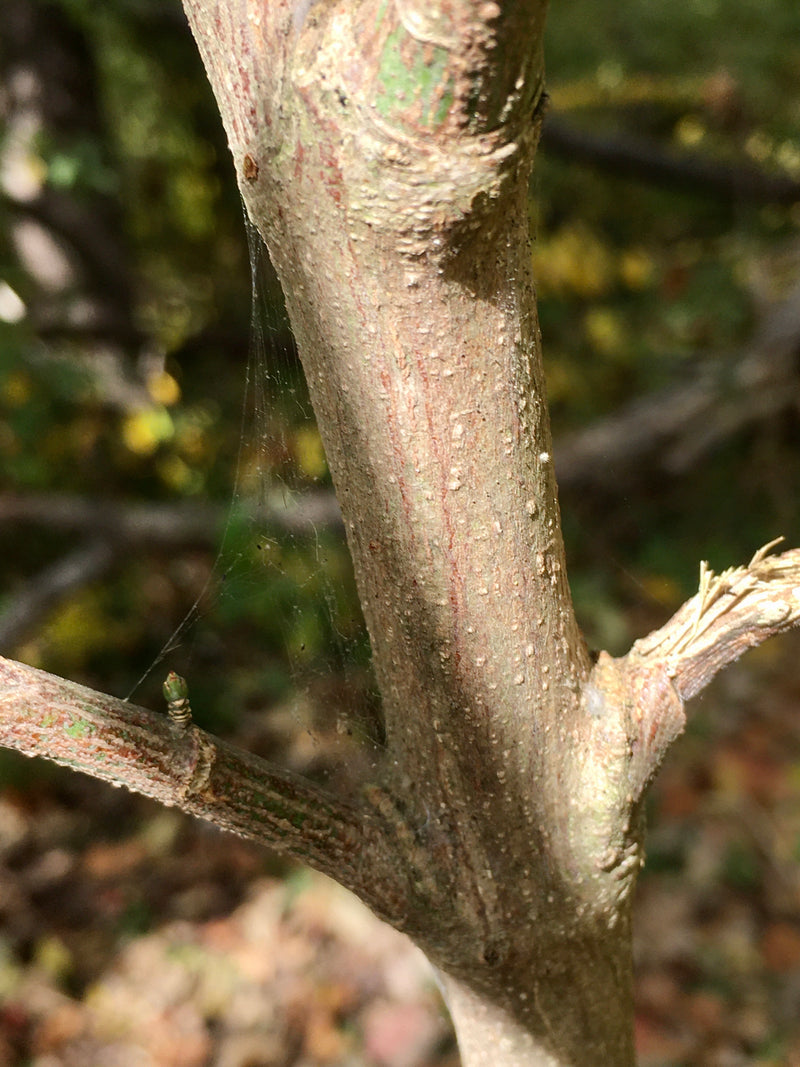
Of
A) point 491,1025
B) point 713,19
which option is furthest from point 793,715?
point 713,19

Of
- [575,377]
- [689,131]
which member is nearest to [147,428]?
[575,377]

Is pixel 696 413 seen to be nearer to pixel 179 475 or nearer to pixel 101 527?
pixel 179 475

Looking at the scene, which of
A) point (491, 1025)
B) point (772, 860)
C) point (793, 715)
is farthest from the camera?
point (793, 715)

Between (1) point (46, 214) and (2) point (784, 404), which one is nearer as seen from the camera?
(1) point (46, 214)

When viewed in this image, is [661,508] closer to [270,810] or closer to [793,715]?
[793,715]

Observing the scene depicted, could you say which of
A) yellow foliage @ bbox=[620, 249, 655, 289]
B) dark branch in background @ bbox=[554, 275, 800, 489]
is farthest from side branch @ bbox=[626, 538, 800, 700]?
yellow foliage @ bbox=[620, 249, 655, 289]

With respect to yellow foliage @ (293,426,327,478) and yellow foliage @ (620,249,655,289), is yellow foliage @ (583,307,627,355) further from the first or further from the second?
yellow foliage @ (293,426,327,478)
